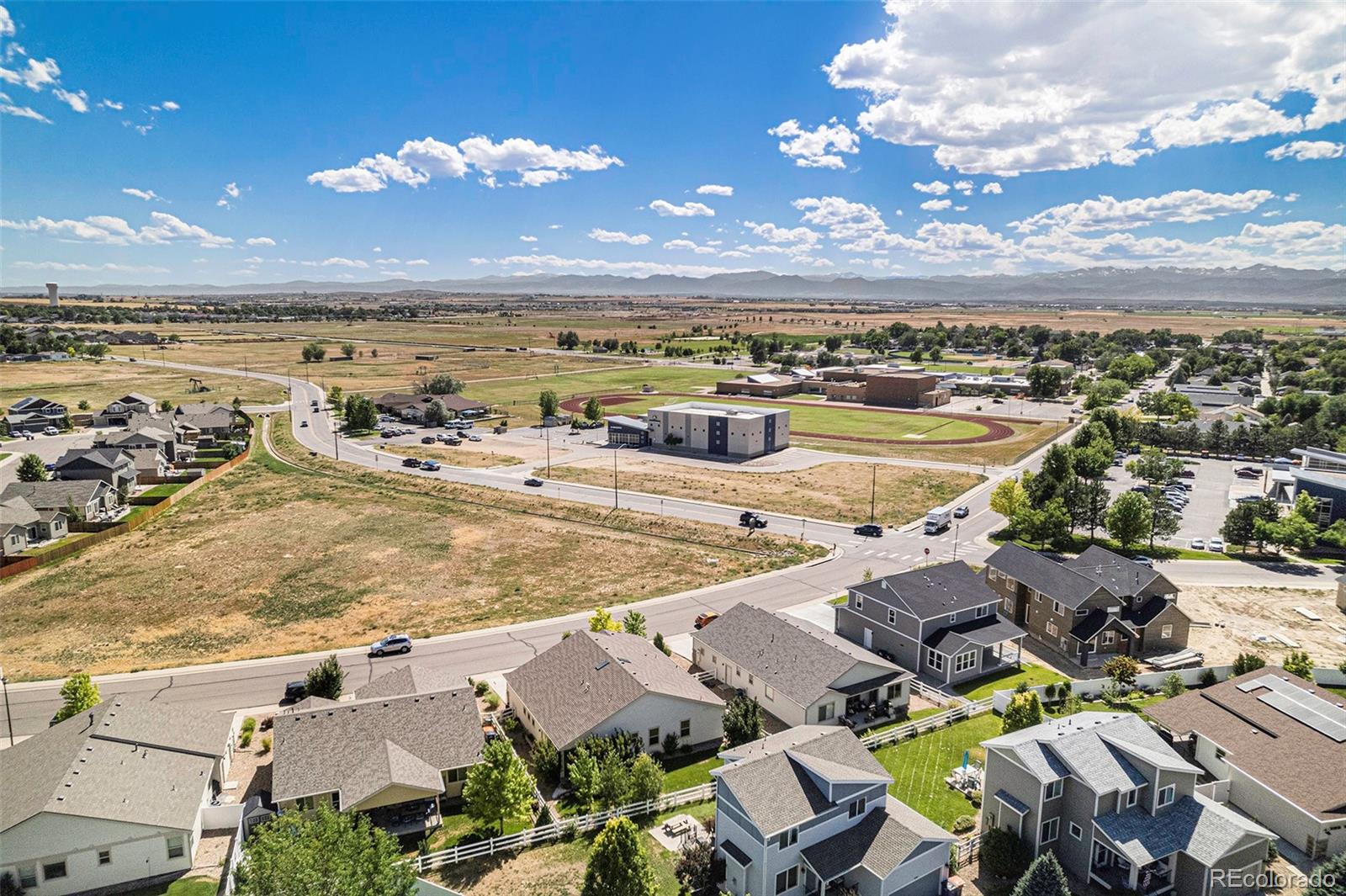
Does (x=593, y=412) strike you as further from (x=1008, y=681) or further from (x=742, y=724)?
(x=742, y=724)

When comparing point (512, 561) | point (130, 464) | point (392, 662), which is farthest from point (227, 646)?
point (130, 464)

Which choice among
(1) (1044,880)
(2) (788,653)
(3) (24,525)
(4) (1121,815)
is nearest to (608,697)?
(2) (788,653)

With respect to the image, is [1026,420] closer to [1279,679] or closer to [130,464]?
[1279,679]

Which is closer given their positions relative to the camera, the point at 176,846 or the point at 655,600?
the point at 176,846

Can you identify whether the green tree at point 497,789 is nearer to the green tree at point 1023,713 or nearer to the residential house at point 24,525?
the green tree at point 1023,713

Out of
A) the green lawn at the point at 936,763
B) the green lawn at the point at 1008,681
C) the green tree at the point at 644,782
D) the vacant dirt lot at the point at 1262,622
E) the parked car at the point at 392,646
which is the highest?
the green tree at the point at 644,782

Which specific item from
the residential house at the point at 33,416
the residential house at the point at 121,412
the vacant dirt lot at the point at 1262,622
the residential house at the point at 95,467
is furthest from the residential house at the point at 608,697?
the residential house at the point at 33,416

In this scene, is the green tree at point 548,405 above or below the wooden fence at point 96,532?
above

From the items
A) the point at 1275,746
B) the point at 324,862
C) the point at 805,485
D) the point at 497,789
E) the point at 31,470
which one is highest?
the point at 324,862
